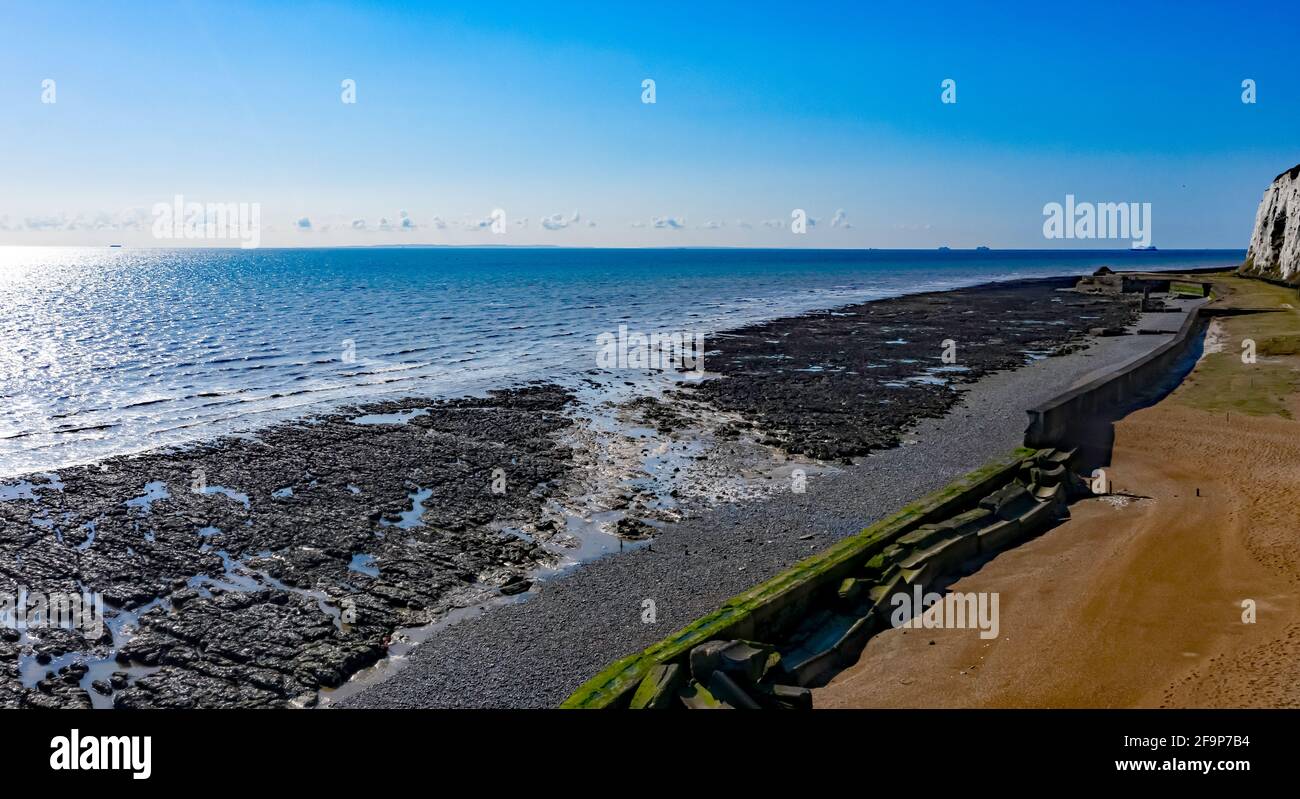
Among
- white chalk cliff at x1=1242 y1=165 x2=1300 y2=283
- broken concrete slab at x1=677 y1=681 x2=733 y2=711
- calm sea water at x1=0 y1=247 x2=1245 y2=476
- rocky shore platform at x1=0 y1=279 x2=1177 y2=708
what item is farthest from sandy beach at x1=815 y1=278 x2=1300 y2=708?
white chalk cliff at x1=1242 y1=165 x2=1300 y2=283

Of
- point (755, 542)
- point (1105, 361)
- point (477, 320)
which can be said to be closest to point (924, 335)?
point (1105, 361)

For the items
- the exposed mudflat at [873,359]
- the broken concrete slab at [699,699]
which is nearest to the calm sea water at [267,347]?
the exposed mudflat at [873,359]

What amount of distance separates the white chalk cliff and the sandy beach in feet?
213

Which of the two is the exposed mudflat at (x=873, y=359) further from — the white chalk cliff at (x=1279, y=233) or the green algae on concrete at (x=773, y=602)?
the white chalk cliff at (x=1279, y=233)

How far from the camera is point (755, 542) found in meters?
18.9

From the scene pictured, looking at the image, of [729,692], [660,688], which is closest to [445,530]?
[660,688]

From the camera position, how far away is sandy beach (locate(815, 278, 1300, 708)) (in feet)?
38.0

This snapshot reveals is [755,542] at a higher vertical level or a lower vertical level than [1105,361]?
lower

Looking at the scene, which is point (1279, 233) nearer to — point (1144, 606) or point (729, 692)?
point (1144, 606)

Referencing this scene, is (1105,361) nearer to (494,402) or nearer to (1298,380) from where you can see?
(1298,380)


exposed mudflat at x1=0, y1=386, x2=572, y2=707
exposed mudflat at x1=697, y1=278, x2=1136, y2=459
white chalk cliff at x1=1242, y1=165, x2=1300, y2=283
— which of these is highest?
white chalk cliff at x1=1242, y1=165, x2=1300, y2=283

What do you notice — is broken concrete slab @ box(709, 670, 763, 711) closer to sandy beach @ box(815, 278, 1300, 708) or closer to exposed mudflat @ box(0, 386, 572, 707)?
sandy beach @ box(815, 278, 1300, 708)

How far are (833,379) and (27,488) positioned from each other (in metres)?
32.1
